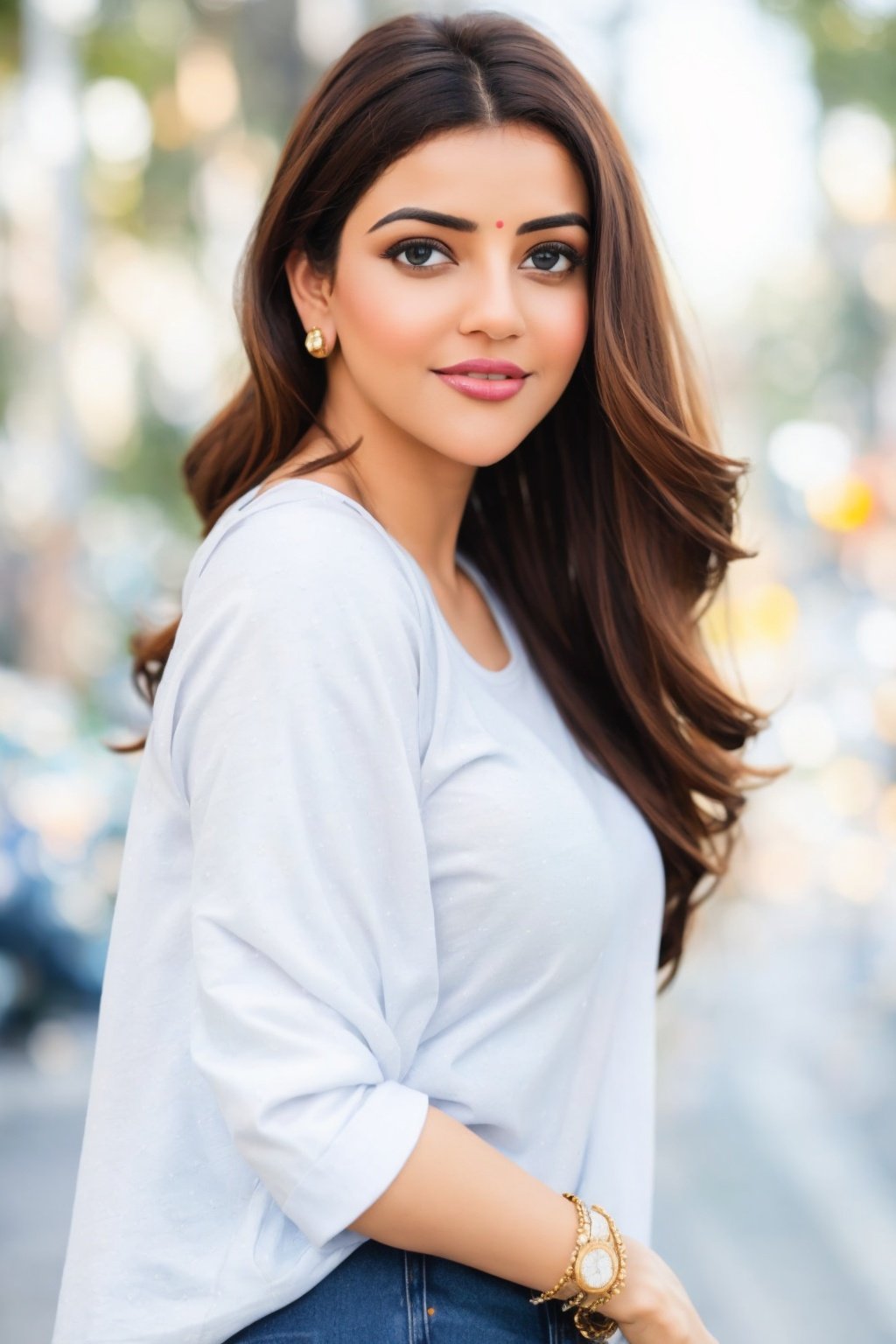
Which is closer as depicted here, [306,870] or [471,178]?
[306,870]

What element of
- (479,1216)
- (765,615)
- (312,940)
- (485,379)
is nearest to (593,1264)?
(479,1216)

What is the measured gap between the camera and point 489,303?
1278mm

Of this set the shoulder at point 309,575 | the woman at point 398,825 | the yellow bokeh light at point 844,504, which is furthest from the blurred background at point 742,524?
the shoulder at point 309,575

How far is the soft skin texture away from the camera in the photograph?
4.17 ft

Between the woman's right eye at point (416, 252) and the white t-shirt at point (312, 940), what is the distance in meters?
0.22

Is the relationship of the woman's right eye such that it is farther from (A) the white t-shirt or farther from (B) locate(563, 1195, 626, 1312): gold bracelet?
(B) locate(563, 1195, 626, 1312): gold bracelet

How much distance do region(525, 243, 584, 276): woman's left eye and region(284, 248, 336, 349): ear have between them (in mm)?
198

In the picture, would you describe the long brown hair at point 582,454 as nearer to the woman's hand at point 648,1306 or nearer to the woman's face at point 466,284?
the woman's face at point 466,284

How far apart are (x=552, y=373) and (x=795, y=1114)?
9.84 feet

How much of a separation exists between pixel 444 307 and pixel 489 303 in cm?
4

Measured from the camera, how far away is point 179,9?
221 inches

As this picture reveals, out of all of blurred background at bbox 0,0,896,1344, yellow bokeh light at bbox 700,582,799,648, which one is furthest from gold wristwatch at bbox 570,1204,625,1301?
yellow bokeh light at bbox 700,582,799,648

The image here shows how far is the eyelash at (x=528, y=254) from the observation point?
1280 millimetres

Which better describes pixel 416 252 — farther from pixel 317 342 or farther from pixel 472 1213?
pixel 472 1213
